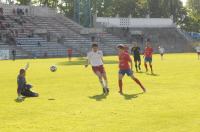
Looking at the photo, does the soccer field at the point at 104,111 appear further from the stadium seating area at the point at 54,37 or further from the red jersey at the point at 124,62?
the stadium seating area at the point at 54,37

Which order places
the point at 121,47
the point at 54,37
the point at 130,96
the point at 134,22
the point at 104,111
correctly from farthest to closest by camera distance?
the point at 134,22 < the point at 54,37 < the point at 121,47 < the point at 130,96 < the point at 104,111

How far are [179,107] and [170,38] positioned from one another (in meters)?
75.6

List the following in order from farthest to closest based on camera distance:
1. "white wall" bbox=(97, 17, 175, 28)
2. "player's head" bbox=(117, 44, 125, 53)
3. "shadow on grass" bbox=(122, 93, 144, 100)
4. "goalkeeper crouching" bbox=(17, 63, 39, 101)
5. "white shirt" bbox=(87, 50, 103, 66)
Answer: "white wall" bbox=(97, 17, 175, 28) → "white shirt" bbox=(87, 50, 103, 66) → "player's head" bbox=(117, 44, 125, 53) → "goalkeeper crouching" bbox=(17, 63, 39, 101) → "shadow on grass" bbox=(122, 93, 144, 100)

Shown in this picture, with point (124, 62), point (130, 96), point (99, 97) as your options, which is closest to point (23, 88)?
point (99, 97)

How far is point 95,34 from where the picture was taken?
8012 cm

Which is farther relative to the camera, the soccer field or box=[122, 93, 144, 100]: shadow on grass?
box=[122, 93, 144, 100]: shadow on grass

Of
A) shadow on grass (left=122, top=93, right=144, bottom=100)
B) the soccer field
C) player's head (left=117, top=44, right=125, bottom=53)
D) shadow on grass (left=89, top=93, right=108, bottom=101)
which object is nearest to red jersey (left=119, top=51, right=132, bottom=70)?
player's head (left=117, top=44, right=125, bottom=53)

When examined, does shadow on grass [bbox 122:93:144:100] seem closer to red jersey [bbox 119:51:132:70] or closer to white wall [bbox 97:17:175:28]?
red jersey [bbox 119:51:132:70]

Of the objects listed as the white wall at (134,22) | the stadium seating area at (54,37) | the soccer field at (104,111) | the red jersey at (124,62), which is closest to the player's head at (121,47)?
the red jersey at (124,62)

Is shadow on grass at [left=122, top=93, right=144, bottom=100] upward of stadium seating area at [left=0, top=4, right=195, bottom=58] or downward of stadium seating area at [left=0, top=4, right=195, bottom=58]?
downward

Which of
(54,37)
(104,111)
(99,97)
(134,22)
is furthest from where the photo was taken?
(134,22)

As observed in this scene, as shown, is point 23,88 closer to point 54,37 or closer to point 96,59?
point 96,59

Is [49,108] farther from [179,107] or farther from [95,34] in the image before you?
[95,34]

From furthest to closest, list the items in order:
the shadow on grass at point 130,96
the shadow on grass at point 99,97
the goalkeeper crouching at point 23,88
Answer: the goalkeeper crouching at point 23,88 → the shadow on grass at point 130,96 → the shadow on grass at point 99,97
